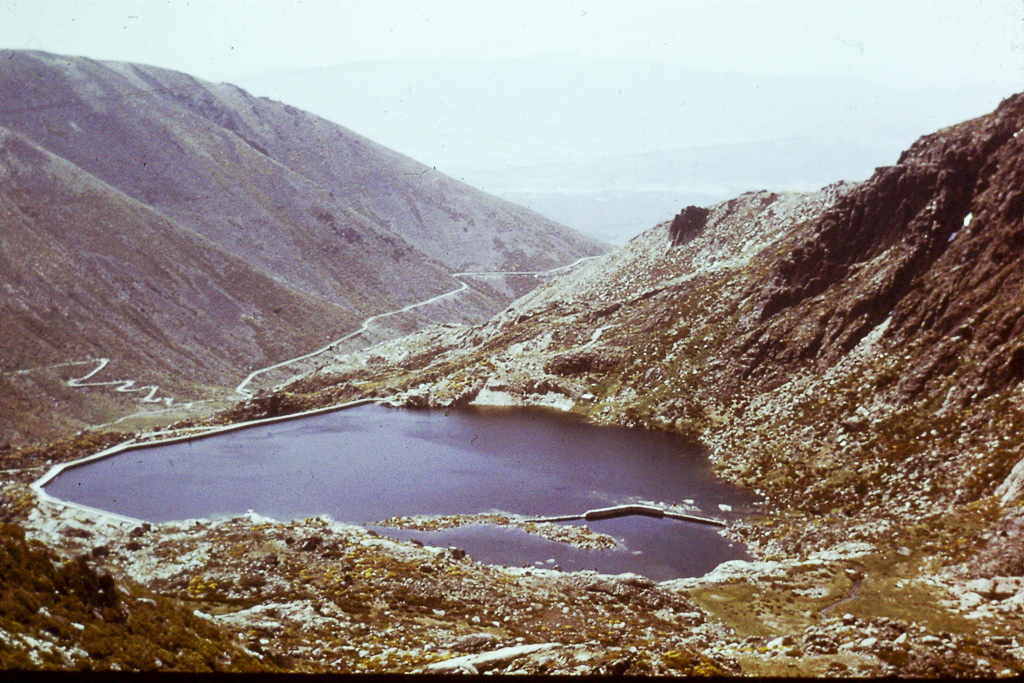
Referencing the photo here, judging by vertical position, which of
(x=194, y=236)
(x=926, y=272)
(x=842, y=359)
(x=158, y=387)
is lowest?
(x=158, y=387)

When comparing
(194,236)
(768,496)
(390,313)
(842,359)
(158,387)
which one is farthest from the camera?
(390,313)

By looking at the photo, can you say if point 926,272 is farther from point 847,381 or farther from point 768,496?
point 768,496

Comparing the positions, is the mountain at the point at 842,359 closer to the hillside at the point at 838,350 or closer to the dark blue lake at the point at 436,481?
the hillside at the point at 838,350

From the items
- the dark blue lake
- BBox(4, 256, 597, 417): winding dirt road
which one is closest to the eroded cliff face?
the dark blue lake

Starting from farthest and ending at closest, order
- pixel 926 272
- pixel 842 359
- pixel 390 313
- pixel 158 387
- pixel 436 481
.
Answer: pixel 390 313, pixel 842 359, pixel 926 272, pixel 158 387, pixel 436 481

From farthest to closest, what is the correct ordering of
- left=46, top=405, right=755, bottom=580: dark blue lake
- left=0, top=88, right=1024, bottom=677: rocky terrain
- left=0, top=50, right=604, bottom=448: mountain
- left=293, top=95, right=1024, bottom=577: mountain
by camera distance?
left=0, top=50, right=604, bottom=448: mountain
left=293, top=95, right=1024, bottom=577: mountain
left=46, top=405, right=755, bottom=580: dark blue lake
left=0, top=88, right=1024, bottom=677: rocky terrain

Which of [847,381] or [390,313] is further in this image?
[390,313]

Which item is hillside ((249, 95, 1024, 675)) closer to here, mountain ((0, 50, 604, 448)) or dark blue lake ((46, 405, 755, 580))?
dark blue lake ((46, 405, 755, 580))

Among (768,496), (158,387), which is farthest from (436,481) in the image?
(158,387)
